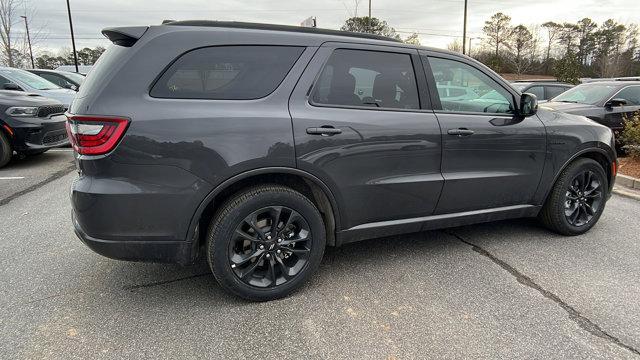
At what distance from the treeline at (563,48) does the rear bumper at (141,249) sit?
42.1 meters

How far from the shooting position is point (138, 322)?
2.71 metres

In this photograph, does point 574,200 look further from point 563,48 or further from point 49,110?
point 563,48

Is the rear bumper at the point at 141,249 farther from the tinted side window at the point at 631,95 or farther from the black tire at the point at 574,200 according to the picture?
the tinted side window at the point at 631,95

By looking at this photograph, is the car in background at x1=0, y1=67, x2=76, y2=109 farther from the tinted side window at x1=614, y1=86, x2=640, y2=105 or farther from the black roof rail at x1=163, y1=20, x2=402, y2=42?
the tinted side window at x1=614, y1=86, x2=640, y2=105

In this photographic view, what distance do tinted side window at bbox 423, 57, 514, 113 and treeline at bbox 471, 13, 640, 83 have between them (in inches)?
1575

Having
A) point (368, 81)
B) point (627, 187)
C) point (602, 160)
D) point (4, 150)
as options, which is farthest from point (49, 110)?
point (627, 187)

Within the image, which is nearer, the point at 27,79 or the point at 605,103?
the point at 605,103

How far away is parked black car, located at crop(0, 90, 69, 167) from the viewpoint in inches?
279

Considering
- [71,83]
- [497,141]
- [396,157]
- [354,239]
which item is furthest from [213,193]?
[71,83]

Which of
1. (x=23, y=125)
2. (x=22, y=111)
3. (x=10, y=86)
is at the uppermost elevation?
(x=10, y=86)

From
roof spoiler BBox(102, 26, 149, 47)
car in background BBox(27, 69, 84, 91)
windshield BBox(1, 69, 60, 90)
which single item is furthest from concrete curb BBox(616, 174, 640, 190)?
car in background BBox(27, 69, 84, 91)

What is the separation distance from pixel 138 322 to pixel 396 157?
2050mm

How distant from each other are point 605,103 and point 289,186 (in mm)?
8487

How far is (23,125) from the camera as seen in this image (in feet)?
23.4
